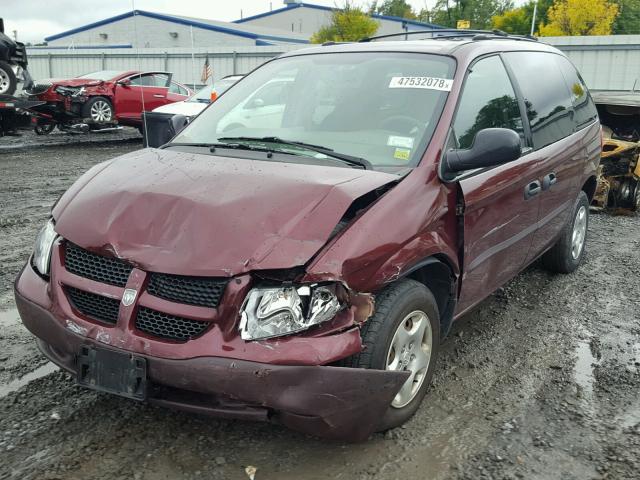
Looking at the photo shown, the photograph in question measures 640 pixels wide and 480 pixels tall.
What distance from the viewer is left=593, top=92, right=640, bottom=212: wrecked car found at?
26.3ft

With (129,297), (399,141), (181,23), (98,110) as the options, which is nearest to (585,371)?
(399,141)

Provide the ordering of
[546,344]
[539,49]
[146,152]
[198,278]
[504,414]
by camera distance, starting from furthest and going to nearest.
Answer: [539,49] → [546,344] → [146,152] → [504,414] → [198,278]

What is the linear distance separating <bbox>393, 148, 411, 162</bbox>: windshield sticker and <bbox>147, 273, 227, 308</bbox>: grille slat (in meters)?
1.23

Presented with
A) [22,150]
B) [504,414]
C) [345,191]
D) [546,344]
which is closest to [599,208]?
[546,344]

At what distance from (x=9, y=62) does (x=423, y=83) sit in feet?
38.9

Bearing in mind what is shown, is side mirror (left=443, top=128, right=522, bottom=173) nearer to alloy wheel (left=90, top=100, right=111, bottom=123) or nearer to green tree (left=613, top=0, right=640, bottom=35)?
alloy wheel (left=90, top=100, right=111, bottom=123)

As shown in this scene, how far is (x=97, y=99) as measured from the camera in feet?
48.5

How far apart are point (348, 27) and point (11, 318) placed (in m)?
32.1

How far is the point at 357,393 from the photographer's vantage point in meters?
2.54

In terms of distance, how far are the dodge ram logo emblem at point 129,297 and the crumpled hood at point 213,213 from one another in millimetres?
121

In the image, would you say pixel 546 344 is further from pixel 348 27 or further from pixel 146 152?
pixel 348 27

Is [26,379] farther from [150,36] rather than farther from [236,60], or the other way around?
[150,36]

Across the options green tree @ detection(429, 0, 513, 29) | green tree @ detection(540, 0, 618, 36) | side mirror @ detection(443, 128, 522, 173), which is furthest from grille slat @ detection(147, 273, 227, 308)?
green tree @ detection(429, 0, 513, 29)

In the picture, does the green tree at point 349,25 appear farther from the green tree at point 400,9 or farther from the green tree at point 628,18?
the green tree at point 400,9
